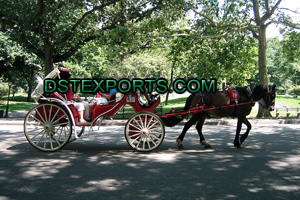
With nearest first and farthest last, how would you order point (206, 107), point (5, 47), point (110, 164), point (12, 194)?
1. point (12, 194)
2. point (110, 164)
3. point (206, 107)
4. point (5, 47)

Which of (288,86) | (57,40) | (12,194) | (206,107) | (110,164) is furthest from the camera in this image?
(288,86)

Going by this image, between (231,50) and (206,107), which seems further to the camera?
(231,50)

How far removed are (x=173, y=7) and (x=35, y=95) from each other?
12067 mm

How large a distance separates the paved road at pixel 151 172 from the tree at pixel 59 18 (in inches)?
397

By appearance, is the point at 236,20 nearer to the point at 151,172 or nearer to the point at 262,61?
the point at 262,61

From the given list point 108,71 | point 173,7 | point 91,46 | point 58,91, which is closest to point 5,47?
point 108,71

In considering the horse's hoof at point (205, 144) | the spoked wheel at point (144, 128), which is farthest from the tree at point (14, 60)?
the horse's hoof at point (205, 144)

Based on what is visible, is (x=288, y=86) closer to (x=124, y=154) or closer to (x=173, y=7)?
(x=173, y=7)

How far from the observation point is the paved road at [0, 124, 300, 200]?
186 inches

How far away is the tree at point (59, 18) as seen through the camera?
17172mm

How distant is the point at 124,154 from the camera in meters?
7.41

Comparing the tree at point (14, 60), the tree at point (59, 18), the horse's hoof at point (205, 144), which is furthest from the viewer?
the tree at point (14, 60)

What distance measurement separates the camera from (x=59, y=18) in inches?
698

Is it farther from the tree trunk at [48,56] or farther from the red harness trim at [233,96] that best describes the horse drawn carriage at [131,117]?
the tree trunk at [48,56]
